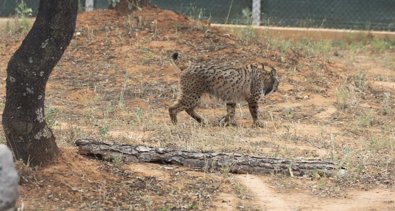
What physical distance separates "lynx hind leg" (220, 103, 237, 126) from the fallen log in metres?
2.57

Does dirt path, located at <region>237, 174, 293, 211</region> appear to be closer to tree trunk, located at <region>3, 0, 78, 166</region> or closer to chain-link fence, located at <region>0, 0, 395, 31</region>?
tree trunk, located at <region>3, 0, 78, 166</region>

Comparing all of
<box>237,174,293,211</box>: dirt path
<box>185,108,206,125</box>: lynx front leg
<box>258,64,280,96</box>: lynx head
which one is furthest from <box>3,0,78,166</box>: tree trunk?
<box>258,64,280,96</box>: lynx head

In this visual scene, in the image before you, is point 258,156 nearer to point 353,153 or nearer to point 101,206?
point 353,153

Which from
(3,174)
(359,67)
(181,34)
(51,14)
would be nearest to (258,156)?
(51,14)

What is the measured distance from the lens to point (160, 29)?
45.0ft

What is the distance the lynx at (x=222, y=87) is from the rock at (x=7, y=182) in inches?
184

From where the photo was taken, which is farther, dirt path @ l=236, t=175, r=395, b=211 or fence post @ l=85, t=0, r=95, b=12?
fence post @ l=85, t=0, r=95, b=12

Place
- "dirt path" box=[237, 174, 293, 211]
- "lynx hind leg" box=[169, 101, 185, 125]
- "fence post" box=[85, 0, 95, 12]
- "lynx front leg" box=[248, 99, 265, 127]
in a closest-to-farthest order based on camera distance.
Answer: "dirt path" box=[237, 174, 293, 211]
"lynx hind leg" box=[169, 101, 185, 125]
"lynx front leg" box=[248, 99, 265, 127]
"fence post" box=[85, 0, 95, 12]

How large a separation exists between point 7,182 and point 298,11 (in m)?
12.4

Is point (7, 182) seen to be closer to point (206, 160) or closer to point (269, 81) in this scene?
point (206, 160)

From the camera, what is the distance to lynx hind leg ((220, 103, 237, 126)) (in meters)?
10.5

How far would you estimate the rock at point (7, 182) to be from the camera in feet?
18.7

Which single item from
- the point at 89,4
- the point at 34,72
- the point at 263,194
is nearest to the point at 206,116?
the point at 263,194

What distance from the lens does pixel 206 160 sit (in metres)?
7.72
